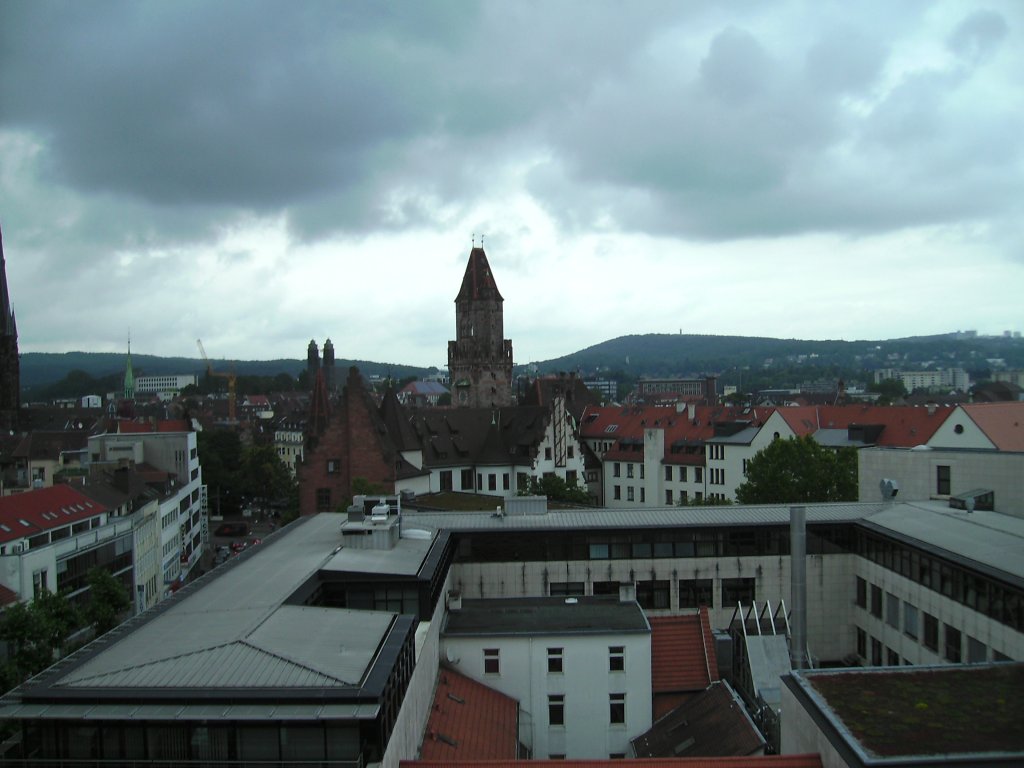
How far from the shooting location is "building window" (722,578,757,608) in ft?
112

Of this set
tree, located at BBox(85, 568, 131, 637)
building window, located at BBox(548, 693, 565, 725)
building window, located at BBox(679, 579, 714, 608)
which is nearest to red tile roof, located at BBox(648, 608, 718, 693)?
building window, located at BBox(548, 693, 565, 725)

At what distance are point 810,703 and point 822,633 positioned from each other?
55.3 feet

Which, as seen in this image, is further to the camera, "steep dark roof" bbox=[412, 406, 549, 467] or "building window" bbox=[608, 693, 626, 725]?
"steep dark roof" bbox=[412, 406, 549, 467]

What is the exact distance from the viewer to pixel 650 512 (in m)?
37.1

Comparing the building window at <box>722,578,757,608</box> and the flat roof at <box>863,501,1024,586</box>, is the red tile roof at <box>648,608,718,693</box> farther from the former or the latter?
the flat roof at <box>863,501,1024,586</box>

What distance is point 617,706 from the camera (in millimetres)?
27031

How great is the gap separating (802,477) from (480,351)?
54666mm

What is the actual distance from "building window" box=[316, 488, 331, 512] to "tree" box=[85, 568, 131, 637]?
87.4ft

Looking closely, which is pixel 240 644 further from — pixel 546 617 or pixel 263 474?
pixel 263 474

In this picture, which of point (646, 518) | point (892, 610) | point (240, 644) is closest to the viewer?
point (240, 644)

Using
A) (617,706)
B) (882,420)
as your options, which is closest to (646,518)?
(617,706)

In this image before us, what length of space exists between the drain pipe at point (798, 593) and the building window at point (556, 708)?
6.72m

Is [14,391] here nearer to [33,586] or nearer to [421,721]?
[33,586]

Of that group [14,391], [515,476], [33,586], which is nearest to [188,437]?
[515,476]
